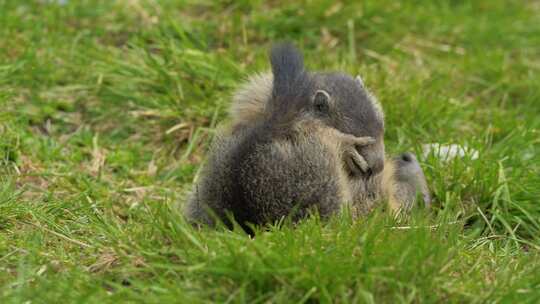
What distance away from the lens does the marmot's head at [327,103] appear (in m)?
4.31

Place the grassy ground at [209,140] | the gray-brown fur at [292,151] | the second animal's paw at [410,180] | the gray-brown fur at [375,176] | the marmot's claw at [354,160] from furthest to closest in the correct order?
the second animal's paw at [410,180] → the gray-brown fur at [375,176] → the marmot's claw at [354,160] → the gray-brown fur at [292,151] → the grassy ground at [209,140]

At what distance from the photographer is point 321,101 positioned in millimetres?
4320

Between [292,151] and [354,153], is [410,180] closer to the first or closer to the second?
[354,153]

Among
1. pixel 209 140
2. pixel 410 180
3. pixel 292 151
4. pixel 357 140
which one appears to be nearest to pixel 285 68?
pixel 357 140

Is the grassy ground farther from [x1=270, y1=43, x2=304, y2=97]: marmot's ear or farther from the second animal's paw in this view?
[x1=270, y1=43, x2=304, y2=97]: marmot's ear

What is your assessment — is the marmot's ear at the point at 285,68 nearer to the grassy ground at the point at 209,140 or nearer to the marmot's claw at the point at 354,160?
the marmot's claw at the point at 354,160

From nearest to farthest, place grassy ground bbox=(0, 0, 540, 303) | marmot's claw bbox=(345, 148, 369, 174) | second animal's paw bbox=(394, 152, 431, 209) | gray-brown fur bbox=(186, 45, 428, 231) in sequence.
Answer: grassy ground bbox=(0, 0, 540, 303)
gray-brown fur bbox=(186, 45, 428, 231)
marmot's claw bbox=(345, 148, 369, 174)
second animal's paw bbox=(394, 152, 431, 209)

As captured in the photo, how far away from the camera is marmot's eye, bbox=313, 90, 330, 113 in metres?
4.32

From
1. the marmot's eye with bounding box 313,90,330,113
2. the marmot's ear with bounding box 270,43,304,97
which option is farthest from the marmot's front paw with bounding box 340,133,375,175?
the marmot's ear with bounding box 270,43,304,97

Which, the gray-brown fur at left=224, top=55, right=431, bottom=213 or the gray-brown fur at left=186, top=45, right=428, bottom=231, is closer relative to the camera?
the gray-brown fur at left=186, top=45, right=428, bottom=231

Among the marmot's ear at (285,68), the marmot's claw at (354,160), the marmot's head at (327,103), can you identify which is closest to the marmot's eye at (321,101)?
the marmot's head at (327,103)

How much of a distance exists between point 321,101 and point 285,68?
28 centimetres

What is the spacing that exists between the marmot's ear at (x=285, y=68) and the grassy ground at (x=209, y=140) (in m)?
0.87

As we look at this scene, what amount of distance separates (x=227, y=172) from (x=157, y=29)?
2.92 metres
